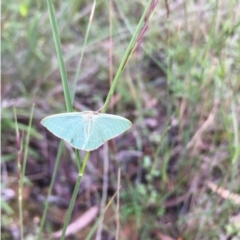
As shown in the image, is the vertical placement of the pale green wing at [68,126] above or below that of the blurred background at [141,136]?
above

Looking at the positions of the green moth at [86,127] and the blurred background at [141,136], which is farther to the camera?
→ the blurred background at [141,136]

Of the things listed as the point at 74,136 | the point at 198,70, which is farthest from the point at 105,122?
the point at 198,70

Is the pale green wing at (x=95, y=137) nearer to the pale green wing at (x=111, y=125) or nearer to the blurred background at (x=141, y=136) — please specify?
the pale green wing at (x=111, y=125)

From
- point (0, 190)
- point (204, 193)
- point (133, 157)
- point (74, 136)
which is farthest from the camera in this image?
point (133, 157)

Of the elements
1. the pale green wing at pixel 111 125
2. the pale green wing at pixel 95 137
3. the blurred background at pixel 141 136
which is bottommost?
the blurred background at pixel 141 136

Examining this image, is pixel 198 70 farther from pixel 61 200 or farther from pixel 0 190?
→ pixel 0 190

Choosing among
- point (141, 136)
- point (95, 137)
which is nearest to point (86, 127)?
point (95, 137)

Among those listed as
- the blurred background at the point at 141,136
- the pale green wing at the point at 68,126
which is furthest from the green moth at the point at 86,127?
the blurred background at the point at 141,136
